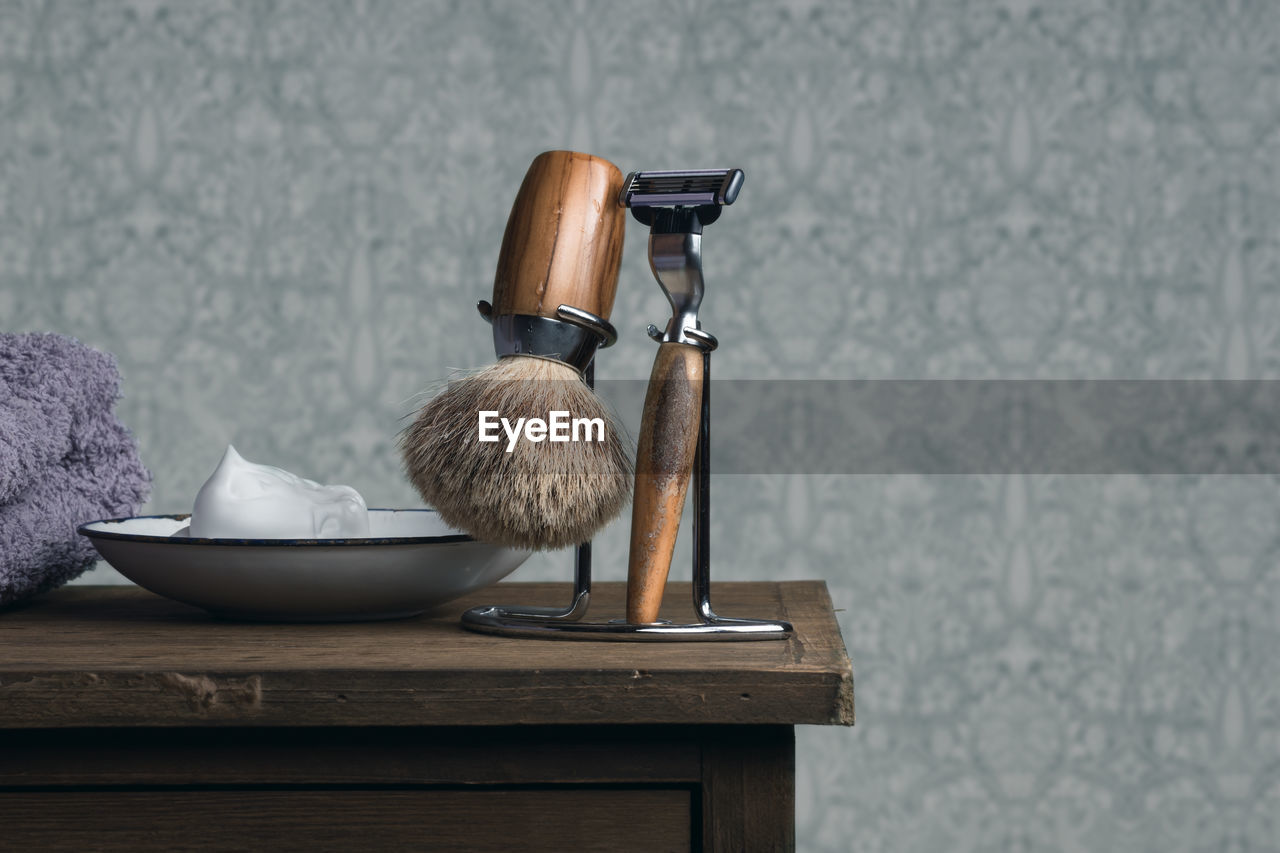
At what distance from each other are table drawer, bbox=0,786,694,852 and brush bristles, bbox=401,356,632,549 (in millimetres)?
120

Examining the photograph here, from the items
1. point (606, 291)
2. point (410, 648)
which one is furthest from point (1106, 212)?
point (410, 648)

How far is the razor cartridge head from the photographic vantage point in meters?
0.61

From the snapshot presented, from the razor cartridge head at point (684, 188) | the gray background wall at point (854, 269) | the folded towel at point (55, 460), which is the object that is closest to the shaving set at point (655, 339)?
the razor cartridge head at point (684, 188)

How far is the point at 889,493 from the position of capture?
1312 millimetres

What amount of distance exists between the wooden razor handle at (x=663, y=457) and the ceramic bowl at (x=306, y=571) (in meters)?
0.09

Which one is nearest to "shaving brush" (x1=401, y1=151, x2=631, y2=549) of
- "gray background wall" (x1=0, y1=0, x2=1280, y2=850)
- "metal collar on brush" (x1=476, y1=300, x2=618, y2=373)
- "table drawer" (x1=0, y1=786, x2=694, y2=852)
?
"metal collar on brush" (x1=476, y1=300, x2=618, y2=373)

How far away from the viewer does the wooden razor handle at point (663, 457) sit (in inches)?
Answer: 24.3

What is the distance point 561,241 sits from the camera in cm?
62

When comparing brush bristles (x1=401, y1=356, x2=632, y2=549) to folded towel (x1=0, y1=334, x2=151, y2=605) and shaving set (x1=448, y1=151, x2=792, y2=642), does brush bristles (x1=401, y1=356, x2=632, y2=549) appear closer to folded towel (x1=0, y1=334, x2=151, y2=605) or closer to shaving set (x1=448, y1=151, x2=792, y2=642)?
shaving set (x1=448, y1=151, x2=792, y2=642)

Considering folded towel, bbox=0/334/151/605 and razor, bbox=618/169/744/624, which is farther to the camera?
folded towel, bbox=0/334/151/605

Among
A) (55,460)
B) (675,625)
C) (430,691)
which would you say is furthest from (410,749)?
(55,460)

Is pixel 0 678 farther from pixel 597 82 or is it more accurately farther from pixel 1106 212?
pixel 1106 212

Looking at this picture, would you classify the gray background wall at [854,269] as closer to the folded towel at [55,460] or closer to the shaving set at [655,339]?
the folded towel at [55,460]

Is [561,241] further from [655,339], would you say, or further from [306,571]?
[306,571]
